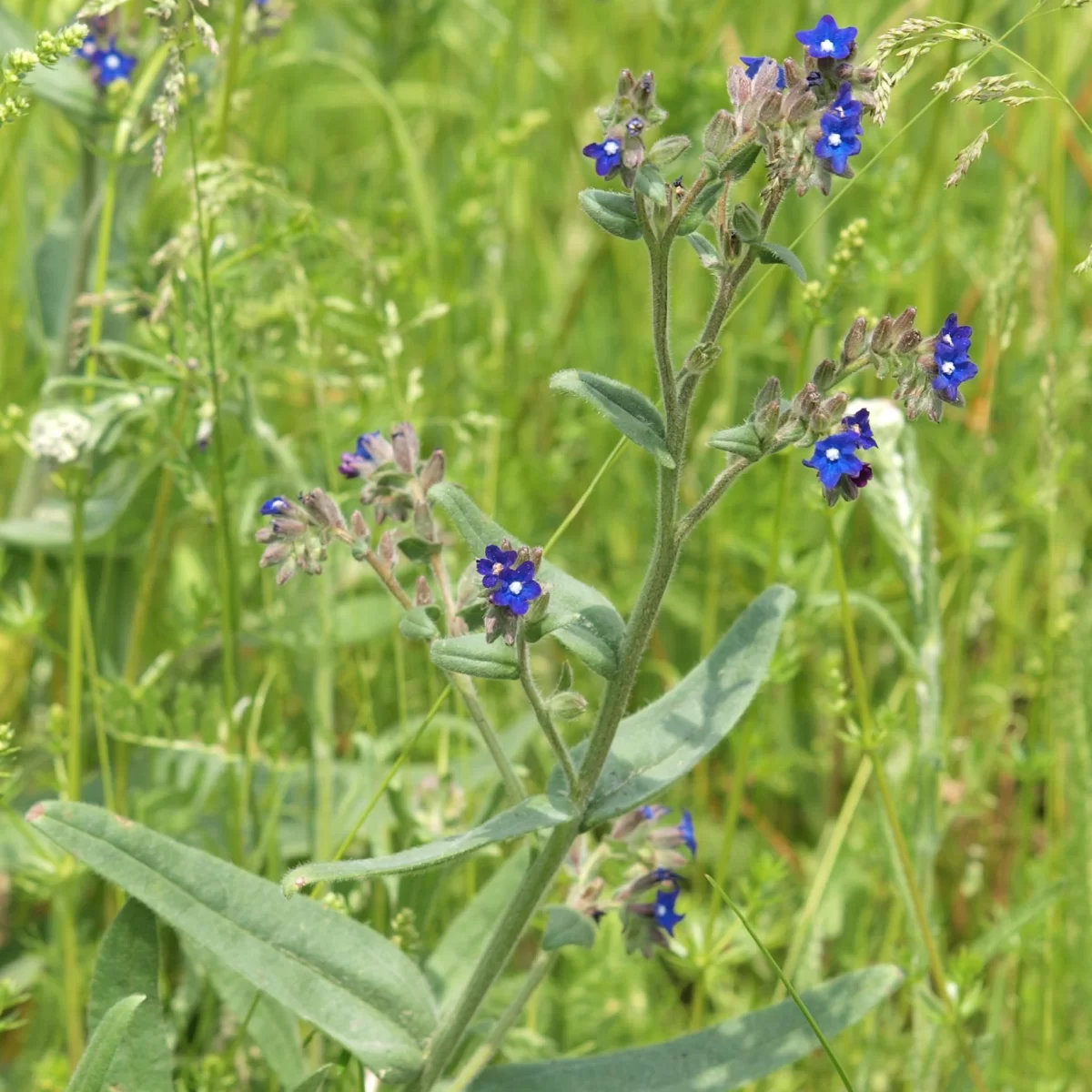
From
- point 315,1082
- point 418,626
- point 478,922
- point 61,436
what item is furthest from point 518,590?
point 61,436

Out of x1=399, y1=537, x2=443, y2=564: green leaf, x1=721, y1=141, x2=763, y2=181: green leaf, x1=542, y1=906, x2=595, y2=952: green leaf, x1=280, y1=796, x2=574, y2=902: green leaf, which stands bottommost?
x1=542, y1=906, x2=595, y2=952: green leaf

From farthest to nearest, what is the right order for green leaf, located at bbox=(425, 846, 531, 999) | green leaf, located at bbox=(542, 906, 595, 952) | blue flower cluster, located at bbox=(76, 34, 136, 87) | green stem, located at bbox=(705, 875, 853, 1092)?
blue flower cluster, located at bbox=(76, 34, 136, 87) < green leaf, located at bbox=(425, 846, 531, 999) < green leaf, located at bbox=(542, 906, 595, 952) < green stem, located at bbox=(705, 875, 853, 1092)

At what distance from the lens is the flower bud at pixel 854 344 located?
6.22 feet

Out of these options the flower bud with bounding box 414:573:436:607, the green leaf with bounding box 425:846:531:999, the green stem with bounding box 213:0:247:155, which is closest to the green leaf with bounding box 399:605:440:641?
the flower bud with bounding box 414:573:436:607

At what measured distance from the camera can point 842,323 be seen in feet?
13.2

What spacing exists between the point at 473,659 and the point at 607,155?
669 mm

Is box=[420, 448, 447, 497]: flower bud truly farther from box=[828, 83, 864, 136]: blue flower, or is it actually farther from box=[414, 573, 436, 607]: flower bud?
box=[828, 83, 864, 136]: blue flower

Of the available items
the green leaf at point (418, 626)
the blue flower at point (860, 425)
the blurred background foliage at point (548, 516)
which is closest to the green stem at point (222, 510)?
the blurred background foliage at point (548, 516)

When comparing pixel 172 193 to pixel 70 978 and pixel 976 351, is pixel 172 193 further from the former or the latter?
pixel 976 351

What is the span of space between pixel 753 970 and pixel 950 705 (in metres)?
0.77

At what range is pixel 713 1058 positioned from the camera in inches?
85.6

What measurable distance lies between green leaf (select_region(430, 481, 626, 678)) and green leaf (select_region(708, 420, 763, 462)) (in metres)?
0.29

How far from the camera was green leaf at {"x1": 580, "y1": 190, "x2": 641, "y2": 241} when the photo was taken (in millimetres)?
1841

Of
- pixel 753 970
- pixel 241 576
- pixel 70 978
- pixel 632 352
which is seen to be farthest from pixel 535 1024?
pixel 632 352
